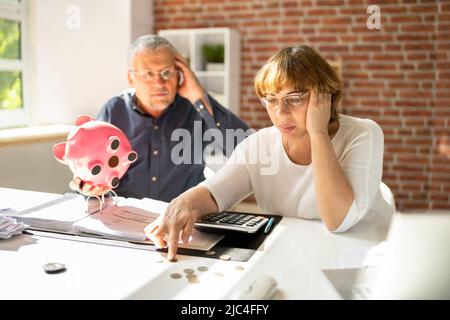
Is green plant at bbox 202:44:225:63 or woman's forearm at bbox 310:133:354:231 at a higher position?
green plant at bbox 202:44:225:63

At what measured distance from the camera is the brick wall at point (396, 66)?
3584 millimetres

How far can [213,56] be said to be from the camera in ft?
12.7

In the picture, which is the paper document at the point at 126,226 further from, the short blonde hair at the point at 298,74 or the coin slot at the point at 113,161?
the short blonde hair at the point at 298,74

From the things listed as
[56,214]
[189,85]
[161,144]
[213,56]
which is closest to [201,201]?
[56,214]

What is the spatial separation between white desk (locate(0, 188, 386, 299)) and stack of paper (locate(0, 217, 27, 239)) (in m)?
0.02

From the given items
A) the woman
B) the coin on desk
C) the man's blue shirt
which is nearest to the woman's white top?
the woman

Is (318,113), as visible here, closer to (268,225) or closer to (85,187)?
(268,225)

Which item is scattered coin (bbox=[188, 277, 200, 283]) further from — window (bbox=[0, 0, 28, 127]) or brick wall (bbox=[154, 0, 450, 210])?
brick wall (bbox=[154, 0, 450, 210])

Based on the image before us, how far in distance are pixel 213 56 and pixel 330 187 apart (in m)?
2.80

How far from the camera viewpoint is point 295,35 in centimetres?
387

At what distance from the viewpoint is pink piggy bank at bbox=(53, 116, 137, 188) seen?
1329 millimetres

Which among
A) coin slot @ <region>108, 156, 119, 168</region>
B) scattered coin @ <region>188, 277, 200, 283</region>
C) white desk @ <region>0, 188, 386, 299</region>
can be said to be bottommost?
white desk @ <region>0, 188, 386, 299</region>

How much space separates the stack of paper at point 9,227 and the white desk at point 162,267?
0.05ft
